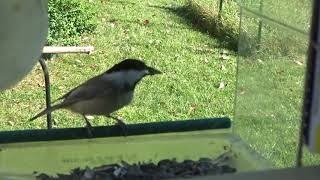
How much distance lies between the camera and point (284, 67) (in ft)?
4.72

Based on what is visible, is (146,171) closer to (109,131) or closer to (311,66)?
(109,131)

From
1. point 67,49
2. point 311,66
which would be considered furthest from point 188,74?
point 311,66

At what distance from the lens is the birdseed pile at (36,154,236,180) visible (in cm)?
136

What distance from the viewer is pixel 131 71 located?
177 cm

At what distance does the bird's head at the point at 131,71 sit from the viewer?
1.74 meters

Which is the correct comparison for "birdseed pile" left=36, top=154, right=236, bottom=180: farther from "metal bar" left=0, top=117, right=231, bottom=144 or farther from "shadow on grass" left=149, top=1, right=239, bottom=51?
"shadow on grass" left=149, top=1, right=239, bottom=51

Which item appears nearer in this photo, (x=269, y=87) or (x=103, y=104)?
(x=269, y=87)

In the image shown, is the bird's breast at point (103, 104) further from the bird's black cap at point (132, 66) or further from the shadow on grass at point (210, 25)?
the shadow on grass at point (210, 25)

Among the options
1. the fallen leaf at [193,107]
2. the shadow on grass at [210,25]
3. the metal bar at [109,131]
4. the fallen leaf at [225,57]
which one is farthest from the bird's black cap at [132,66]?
the shadow on grass at [210,25]

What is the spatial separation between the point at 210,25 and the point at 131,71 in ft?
11.2

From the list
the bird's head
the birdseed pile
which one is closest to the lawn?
the birdseed pile

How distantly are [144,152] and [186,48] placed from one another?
334cm

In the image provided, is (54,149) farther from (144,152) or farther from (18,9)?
(18,9)

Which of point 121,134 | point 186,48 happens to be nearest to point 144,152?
point 121,134
